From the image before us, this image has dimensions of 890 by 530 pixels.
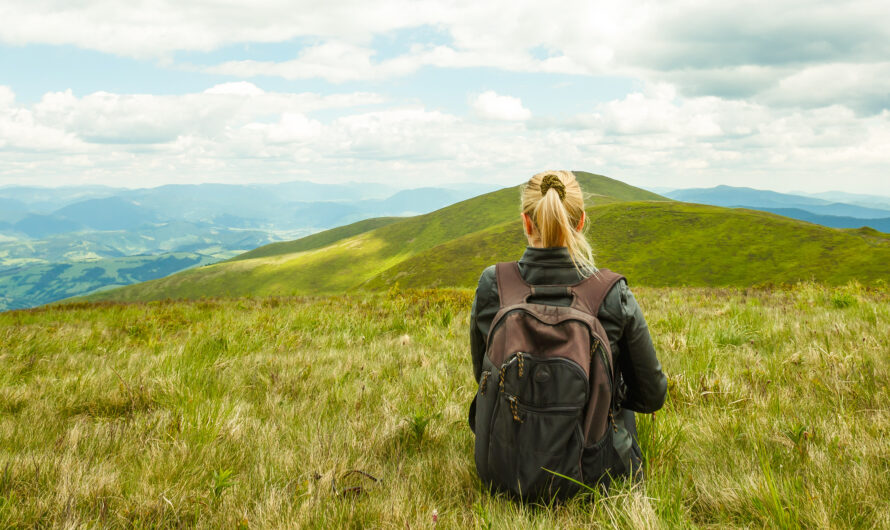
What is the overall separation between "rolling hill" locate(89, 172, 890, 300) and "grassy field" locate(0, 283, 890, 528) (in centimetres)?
4465

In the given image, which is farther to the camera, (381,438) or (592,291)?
(381,438)

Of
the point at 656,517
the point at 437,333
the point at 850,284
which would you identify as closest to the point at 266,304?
the point at 437,333

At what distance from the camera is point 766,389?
4.38 m

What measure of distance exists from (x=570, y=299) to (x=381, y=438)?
1.96 m

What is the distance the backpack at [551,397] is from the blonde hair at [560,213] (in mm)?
269

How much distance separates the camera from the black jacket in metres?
2.89

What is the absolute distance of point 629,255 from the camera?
104 metres

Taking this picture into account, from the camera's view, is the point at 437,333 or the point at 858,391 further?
the point at 437,333

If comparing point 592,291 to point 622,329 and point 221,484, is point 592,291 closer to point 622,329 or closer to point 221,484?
point 622,329

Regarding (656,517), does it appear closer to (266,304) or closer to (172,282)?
(266,304)

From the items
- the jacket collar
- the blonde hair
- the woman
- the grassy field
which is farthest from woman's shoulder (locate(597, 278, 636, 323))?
the grassy field

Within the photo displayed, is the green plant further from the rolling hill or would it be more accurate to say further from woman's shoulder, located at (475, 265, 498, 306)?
the rolling hill

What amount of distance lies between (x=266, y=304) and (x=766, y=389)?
14.3 m

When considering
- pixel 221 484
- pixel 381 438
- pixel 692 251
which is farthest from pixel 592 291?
pixel 692 251
